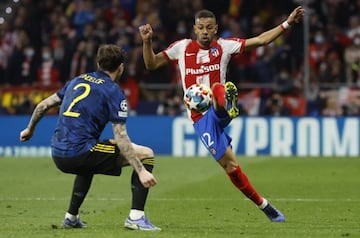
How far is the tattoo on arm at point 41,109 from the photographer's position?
30.7ft

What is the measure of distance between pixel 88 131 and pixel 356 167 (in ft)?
30.9

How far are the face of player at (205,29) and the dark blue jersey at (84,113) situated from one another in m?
1.88

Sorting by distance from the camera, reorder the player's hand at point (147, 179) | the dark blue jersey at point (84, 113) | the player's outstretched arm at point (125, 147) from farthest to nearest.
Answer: the dark blue jersey at point (84, 113) < the player's outstretched arm at point (125, 147) < the player's hand at point (147, 179)

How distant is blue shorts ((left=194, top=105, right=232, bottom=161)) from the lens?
10266mm

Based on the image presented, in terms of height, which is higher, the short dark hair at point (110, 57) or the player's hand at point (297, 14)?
the player's hand at point (297, 14)

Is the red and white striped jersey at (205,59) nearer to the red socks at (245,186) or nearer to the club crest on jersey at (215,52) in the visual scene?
the club crest on jersey at (215,52)

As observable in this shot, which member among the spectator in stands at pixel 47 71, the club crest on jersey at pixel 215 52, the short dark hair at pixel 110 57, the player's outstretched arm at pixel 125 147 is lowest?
the spectator in stands at pixel 47 71

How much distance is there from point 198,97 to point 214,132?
0.40m

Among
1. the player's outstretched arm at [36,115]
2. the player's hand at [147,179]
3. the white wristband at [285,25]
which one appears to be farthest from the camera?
the white wristband at [285,25]

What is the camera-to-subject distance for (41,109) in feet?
30.8

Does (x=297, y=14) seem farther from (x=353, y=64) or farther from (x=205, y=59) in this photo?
(x=353, y=64)

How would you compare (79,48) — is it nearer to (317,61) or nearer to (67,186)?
(317,61)

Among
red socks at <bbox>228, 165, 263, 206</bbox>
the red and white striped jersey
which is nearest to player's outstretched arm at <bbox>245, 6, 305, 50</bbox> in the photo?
the red and white striped jersey

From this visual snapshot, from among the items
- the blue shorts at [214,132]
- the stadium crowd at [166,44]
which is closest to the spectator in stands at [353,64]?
the stadium crowd at [166,44]
